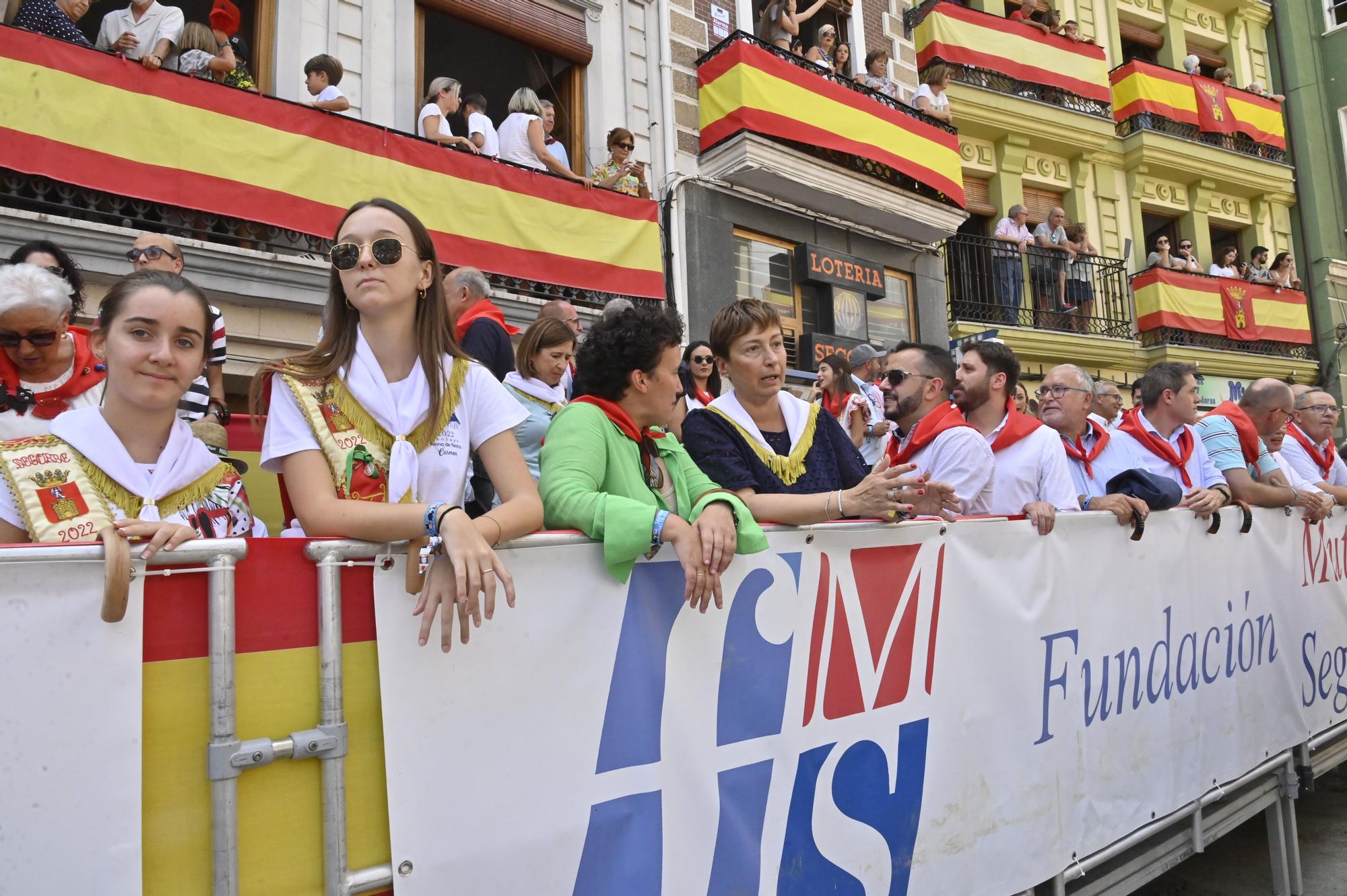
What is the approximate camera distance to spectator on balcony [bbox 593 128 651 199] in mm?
9719

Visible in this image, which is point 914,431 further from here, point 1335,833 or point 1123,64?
point 1123,64

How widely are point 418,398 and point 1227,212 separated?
22157 millimetres

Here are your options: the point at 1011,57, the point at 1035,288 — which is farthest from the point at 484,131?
the point at 1035,288

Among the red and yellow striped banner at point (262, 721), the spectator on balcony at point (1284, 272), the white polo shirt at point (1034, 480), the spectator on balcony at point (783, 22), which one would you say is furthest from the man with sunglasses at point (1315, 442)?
the spectator on balcony at point (1284, 272)

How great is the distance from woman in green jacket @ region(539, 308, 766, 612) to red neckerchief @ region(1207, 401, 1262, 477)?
382 cm

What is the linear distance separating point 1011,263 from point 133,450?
15.5 metres

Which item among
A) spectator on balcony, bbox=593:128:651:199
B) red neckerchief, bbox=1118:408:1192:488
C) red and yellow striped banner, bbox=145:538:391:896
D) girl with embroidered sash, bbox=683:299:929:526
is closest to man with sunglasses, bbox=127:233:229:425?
girl with embroidered sash, bbox=683:299:929:526

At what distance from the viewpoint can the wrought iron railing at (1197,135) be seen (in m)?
17.5

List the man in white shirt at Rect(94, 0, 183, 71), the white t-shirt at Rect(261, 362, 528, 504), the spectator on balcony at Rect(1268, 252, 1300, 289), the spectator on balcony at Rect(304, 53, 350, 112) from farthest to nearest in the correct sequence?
the spectator on balcony at Rect(1268, 252, 1300, 289), the spectator on balcony at Rect(304, 53, 350, 112), the man in white shirt at Rect(94, 0, 183, 71), the white t-shirt at Rect(261, 362, 528, 504)

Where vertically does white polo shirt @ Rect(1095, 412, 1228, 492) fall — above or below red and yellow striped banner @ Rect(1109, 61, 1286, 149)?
below

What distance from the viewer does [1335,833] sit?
5.01 meters

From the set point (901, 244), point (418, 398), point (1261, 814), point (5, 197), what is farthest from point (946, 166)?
point (418, 398)

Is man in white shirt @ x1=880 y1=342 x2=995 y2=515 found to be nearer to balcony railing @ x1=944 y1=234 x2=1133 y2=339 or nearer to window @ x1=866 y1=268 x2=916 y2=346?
window @ x1=866 y1=268 x2=916 y2=346

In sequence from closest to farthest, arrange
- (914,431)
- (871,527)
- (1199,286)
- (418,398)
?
1. (418,398)
2. (871,527)
3. (914,431)
4. (1199,286)
